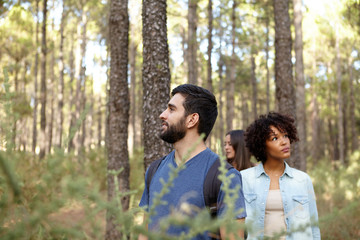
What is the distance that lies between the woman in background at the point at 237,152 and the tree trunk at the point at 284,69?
3346mm

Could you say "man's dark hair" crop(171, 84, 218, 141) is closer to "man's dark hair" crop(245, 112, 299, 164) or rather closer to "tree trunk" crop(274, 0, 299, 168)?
"man's dark hair" crop(245, 112, 299, 164)

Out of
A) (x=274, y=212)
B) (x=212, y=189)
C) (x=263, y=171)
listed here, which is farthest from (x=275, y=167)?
(x=212, y=189)

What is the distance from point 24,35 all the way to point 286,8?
48.3 ft

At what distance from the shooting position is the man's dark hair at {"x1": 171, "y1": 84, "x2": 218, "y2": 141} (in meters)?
2.34

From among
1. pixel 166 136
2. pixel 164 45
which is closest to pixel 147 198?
pixel 166 136

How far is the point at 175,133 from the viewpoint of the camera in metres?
2.29

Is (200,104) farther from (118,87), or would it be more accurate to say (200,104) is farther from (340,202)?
(340,202)

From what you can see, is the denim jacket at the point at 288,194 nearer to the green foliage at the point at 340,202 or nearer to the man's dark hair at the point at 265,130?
the man's dark hair at the point at 265,130

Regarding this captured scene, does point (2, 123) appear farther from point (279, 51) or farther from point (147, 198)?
point (279, 51)

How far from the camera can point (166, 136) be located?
2281 mm

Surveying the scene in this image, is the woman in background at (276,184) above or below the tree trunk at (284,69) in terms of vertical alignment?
below

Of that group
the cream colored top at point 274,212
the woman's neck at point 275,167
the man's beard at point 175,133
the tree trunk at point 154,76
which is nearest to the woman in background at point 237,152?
the tree trunk at point 154,76

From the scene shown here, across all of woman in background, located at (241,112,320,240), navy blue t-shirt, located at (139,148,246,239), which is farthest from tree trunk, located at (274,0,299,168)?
navy blue t-shirt, located at (139,148,246,239)

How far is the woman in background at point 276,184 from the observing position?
2752mm
